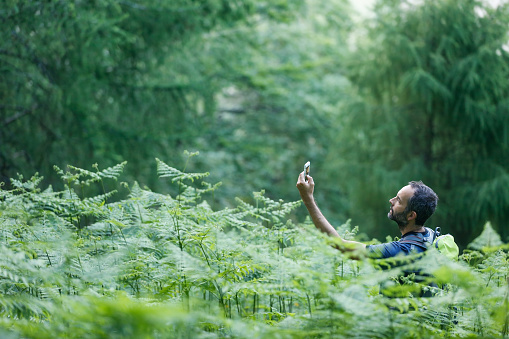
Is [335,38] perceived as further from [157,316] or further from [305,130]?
[157,316]

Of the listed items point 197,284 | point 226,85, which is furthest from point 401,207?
point 226,85

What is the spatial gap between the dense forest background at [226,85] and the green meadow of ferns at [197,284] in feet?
13.1

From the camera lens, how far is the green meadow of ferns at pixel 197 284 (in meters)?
2.00

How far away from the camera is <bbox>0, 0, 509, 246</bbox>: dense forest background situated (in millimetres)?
7344

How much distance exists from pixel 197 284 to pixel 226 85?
10.1m

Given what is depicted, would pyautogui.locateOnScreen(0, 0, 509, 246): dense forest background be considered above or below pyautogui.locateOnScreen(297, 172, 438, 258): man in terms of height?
above

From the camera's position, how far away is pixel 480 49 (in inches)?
390

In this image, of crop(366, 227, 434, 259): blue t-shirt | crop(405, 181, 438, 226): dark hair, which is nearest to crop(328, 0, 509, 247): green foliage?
crop(405, 181, 438, 226): dark hair

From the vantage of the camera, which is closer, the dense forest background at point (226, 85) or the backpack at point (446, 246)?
the backpack at point (446, 246)

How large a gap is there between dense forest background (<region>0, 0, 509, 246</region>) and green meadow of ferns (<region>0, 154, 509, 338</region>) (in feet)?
13.1

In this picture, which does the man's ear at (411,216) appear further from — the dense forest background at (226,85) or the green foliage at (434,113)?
the green foliage at (434,113)

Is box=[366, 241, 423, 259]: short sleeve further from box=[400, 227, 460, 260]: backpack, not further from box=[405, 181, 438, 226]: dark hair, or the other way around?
box=[405, 181, 438, 226]: dark hair

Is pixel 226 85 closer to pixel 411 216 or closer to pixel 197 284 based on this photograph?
pixel 411 216

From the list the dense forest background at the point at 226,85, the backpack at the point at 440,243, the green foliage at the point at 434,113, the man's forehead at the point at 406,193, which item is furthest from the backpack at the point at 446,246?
the green foliage at the point at 434,113
